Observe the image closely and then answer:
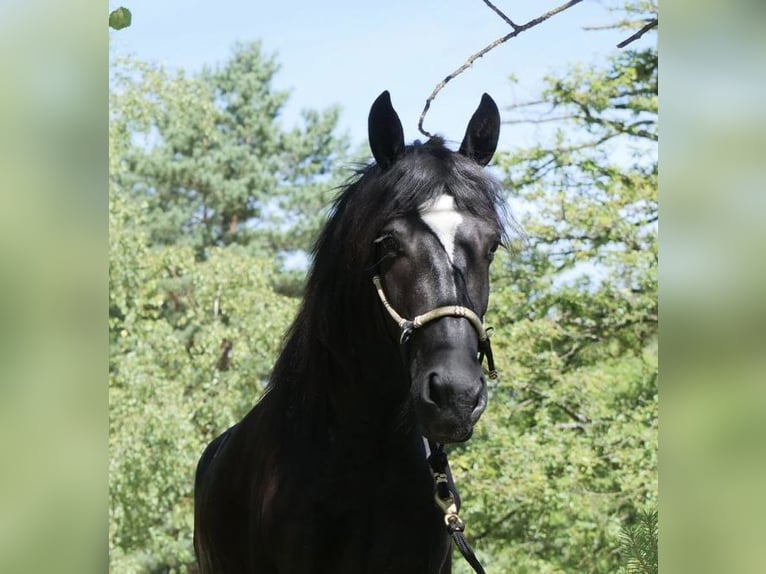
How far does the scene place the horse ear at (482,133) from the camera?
3.22 metres

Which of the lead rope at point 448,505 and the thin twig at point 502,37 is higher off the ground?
the thin twig at point 502,37

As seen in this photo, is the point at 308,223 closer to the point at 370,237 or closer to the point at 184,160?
the point at 184,160

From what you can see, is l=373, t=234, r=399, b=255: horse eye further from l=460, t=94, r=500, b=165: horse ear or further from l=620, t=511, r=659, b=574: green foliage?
l=620, t=511, r=659, b=574: green foliage

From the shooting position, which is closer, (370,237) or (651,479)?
(370,237)

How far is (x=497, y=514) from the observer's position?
1293cm

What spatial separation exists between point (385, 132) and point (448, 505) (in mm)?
1238

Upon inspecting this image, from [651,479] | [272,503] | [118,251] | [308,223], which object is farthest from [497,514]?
[308,223]

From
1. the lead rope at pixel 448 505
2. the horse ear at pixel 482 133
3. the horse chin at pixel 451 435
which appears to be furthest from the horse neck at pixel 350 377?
the horse ear at pixel 482 133

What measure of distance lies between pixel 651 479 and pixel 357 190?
10118 mm

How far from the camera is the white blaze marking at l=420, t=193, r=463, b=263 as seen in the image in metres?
2.70

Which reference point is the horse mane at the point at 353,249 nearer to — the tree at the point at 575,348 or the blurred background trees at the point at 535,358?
the blurred background trees at the point at 535,358

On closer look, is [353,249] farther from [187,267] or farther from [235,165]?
[235,165]

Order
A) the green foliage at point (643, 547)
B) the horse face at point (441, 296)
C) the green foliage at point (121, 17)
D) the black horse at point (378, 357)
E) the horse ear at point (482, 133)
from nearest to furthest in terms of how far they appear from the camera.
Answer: the green foliage at point (121, 17), the green foliage at point (643, 547), the horse face at point (441, 296), the black horse at point (378, 357), the horse ear at point (482, 133)
